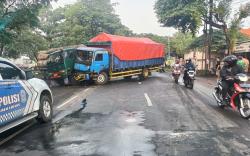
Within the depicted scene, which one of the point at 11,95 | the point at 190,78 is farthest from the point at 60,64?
the point at 11,95

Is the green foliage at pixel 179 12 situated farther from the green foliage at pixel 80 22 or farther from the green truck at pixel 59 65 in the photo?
the green truck at pixel 59 65

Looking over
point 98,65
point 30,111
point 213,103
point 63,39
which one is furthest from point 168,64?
point 30,111

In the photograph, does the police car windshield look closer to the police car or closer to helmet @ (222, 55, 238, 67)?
the police car

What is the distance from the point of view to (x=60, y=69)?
911 inches

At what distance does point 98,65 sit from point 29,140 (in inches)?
636

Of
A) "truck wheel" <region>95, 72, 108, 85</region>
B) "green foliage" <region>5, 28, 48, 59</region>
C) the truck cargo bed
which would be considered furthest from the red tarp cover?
"green foliage" <region>5, 28, 48, 59</region>

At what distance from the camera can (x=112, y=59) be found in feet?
80.4

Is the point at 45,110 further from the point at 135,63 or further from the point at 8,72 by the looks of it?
the point at 135,63

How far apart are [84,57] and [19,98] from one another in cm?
1544

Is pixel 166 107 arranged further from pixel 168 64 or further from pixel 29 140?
pixel 168 64

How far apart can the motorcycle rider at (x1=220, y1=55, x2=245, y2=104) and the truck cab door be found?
507 inches

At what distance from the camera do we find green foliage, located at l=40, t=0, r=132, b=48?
44.5 metres

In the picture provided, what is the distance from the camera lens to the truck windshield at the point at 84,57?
76.1 ft

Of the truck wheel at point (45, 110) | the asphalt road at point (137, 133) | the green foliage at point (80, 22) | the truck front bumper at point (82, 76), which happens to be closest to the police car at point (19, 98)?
the truck wheel at point (45, 110)
